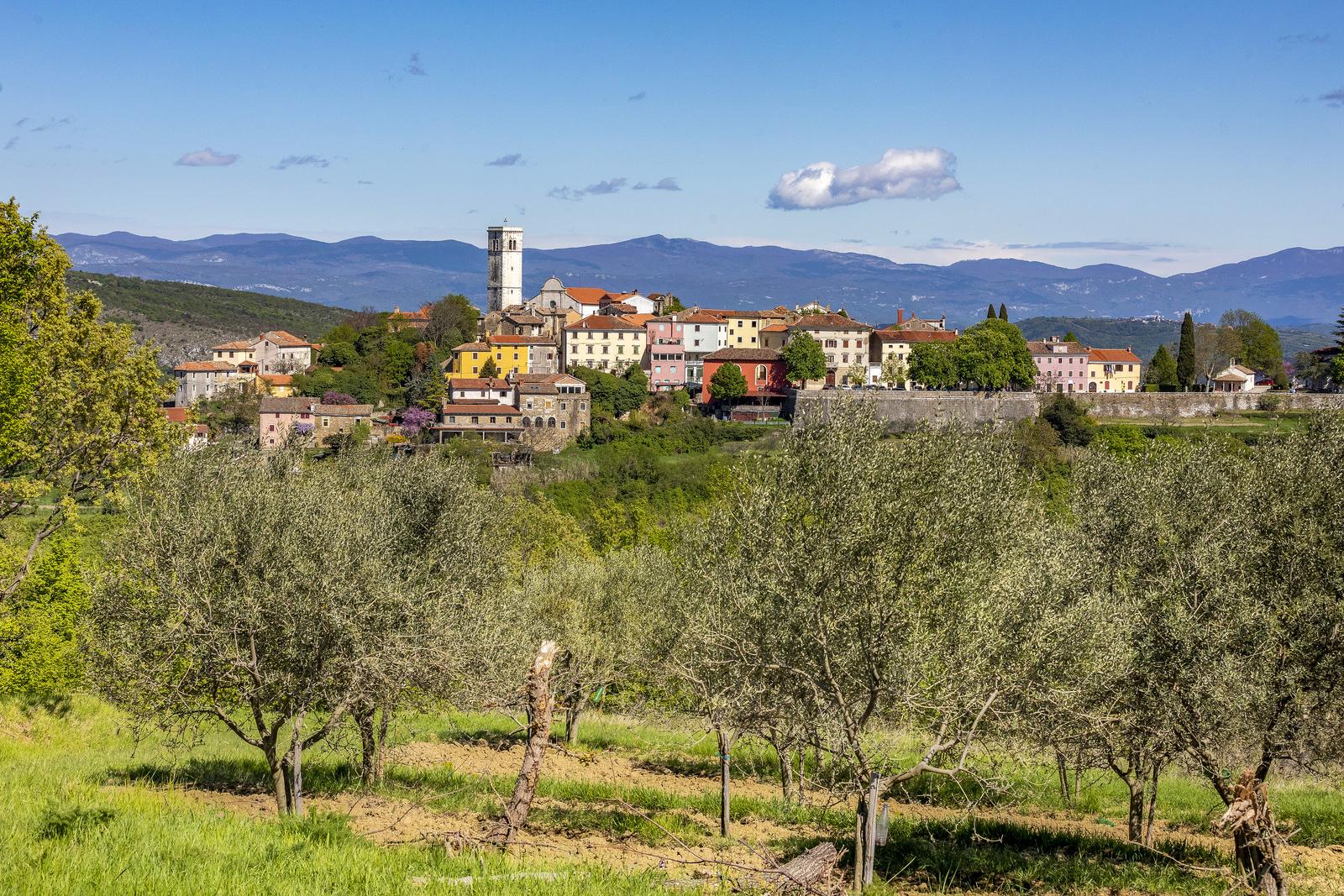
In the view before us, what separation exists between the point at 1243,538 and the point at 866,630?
6.73m

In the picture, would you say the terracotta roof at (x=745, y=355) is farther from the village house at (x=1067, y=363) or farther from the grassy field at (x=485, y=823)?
the grassy field at (x=485, y=823)

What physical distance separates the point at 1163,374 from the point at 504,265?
95159 mm

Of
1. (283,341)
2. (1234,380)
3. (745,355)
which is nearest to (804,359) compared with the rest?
(745,355)

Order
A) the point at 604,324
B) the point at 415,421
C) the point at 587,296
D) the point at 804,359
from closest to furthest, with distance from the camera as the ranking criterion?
1. the point at 415,421
2. the point at 804,359
3. the point at 604,324
4. the point at 587,296

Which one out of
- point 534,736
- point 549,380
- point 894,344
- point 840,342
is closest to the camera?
point 534,736

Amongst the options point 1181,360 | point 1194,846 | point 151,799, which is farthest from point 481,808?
point 1181,360

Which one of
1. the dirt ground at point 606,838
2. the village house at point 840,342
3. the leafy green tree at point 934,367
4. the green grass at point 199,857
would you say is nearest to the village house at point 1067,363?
the village house at point 840,342

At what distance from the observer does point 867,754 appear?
44.3ft

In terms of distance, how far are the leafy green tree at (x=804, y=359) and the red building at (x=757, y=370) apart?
1888mm

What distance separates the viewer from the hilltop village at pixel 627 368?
10169 centimetres

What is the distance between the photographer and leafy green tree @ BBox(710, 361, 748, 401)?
4309 inches

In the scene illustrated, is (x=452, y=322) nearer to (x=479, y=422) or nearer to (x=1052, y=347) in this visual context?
(x=479, y=422)

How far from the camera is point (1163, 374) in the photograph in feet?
381

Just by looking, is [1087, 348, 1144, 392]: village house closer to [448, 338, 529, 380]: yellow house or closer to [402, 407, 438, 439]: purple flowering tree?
[448, 338, 529, 380]: yellow house
